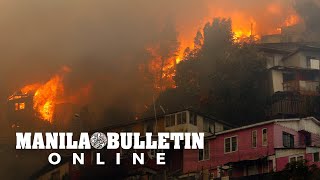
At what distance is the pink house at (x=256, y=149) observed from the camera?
151 ft

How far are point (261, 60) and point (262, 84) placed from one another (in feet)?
10.5

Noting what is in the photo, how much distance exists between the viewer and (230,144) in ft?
171

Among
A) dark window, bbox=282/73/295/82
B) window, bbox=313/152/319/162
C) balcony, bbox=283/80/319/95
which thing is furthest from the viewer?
dark window, bbox=282/73/295/82

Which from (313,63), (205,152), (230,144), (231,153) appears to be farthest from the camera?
(313,63)

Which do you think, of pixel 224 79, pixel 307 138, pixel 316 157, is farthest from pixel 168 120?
pixel 316 157

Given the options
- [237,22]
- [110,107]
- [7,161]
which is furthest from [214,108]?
[237,22]

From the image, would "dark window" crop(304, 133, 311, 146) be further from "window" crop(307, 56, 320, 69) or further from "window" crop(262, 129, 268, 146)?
"window" crop(307, 56, 320, 69)

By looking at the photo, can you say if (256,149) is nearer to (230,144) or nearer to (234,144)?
(234,144)

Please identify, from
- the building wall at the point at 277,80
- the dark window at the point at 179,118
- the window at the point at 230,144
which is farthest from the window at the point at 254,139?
the building wall at the point at 277,80

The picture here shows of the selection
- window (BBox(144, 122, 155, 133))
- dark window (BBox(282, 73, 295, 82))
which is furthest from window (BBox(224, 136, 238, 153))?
dark window (BBox(282, 73, 295, 82))

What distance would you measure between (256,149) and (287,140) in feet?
9.90

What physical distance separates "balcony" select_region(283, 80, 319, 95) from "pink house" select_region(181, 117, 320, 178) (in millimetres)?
9717

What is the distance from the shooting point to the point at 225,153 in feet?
171

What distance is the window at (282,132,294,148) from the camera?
48.7 metres
